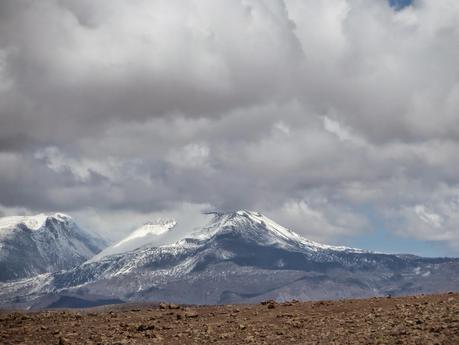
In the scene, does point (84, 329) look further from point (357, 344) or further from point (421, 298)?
point (421, 298)

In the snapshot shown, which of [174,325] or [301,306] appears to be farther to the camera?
[301,306]

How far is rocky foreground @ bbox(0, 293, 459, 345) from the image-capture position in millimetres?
42906

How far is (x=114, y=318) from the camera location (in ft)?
189

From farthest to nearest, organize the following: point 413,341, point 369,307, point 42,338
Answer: point 369,307
point 42,338
point 413,341

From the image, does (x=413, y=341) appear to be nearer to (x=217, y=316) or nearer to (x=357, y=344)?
(x=357, y=344)

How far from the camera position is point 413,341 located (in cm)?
3947

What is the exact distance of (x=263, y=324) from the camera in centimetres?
4978

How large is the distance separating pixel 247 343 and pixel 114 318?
16781 millimetres

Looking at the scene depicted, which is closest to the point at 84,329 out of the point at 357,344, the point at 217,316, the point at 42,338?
the point at 42,338

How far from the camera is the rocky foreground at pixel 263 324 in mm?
42906

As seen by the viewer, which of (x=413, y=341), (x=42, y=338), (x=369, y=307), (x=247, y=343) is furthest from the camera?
(x=369, y=307)

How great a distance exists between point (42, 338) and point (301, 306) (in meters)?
20.3

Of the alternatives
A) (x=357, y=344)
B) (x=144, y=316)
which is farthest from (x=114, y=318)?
(x=357, y=344)

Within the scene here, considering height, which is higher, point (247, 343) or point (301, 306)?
point (301, 306)
